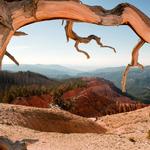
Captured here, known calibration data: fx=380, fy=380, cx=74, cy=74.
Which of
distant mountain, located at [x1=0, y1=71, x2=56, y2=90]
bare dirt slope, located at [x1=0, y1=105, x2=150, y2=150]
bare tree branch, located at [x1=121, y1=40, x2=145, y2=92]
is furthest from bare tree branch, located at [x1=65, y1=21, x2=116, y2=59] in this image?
distant mountain, located at [x1=0, y1=71, x2=56, y2=90]

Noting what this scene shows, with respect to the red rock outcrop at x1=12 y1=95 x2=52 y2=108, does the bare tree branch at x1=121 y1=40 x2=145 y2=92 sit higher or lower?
higher

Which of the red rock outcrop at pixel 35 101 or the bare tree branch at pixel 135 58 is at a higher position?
the bare tree branch at pixel 135 58

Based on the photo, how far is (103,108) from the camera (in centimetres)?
5469

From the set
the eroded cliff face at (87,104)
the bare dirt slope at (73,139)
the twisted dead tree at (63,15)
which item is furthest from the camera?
the eroded cliff face at (87,104)

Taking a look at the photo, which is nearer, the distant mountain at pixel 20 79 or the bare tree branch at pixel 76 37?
the bare tree branch at pixel 76 37

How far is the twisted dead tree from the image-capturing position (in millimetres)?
4613

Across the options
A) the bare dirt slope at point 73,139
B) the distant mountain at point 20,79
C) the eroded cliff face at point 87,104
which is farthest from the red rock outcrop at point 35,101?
the distant mountain at point 20,79

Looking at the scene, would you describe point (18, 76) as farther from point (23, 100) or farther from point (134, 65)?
point (134, 65)

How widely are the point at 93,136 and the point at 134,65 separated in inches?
504

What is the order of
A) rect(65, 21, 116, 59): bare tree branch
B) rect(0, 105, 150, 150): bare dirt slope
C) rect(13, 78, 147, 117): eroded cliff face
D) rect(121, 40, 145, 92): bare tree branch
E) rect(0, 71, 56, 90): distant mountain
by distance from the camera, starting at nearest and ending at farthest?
1. rect(121, 40, 145, 92): bare tree branch
2. rect(65, 21, 116, 59): bare tree branch
3. rect(0, 105, 150, 150): bare dirt slope
4. rect(13, 78, 147, 117): eroded cliff face
5. rect(0, 71, 56, 90): distant mountain

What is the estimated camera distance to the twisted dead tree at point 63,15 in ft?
15.1

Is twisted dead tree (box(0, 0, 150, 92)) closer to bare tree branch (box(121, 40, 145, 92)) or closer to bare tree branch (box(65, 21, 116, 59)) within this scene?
bare tree branch (box(121, 40, 145, 92))

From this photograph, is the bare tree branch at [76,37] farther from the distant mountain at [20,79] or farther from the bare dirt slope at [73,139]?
the distant mountain at [20,79]

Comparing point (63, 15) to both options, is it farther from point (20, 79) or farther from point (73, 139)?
point (20, 79)
